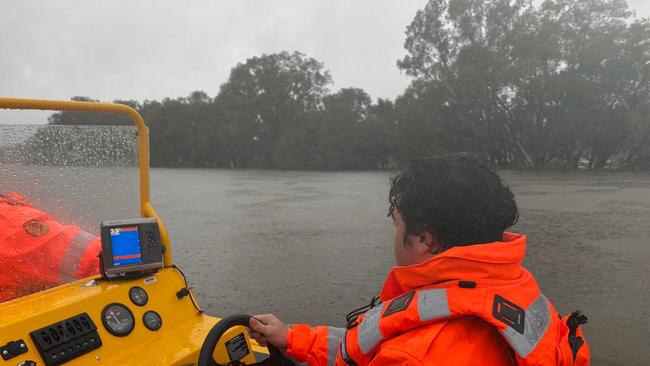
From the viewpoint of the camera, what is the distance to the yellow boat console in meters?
1.58

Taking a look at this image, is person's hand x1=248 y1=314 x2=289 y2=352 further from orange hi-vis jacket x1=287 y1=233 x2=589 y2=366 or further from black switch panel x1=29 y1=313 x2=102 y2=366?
black switch panel x1=29 y1=313 x2=102 y2=366

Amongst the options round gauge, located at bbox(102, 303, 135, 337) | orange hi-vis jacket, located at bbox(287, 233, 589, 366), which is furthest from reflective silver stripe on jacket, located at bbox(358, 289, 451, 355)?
round gauge, located at bbox(102, 303, 135, 337)

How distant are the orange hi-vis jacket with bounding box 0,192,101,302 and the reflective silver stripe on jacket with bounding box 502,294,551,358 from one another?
64.4 inches

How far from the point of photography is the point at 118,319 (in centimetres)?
182

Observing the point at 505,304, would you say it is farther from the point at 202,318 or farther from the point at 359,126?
the point at 359,126

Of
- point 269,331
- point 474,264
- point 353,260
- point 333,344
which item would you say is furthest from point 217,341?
point 353,260

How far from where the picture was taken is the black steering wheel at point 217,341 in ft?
4.92

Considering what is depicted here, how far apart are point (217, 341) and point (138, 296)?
1.75 ft

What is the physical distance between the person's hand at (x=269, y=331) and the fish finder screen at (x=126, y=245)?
0.58 m

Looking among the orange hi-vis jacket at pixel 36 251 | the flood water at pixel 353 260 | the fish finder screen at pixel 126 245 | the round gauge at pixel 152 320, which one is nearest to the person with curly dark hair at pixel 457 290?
the round gauge at pixel 152 320

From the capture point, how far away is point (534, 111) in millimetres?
31344

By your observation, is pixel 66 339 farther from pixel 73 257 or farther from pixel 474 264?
pixel 474 264

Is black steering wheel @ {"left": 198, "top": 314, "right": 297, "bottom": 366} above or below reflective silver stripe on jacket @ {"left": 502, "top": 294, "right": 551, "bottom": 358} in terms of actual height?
below

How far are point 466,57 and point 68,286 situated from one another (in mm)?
33539
